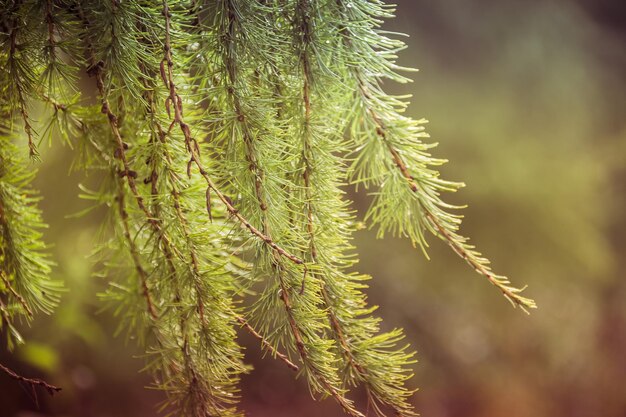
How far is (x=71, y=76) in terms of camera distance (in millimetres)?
494

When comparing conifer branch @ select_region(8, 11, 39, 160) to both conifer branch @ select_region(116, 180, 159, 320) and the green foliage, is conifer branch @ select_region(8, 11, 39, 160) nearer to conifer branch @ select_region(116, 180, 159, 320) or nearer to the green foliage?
the green foliage

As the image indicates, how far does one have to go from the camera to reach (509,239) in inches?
74.7

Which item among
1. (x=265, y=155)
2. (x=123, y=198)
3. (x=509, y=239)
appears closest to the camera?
(x=265, y=155)

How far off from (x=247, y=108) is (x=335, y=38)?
99 mm

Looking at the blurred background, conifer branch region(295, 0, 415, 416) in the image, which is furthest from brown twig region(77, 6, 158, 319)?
the blurred background

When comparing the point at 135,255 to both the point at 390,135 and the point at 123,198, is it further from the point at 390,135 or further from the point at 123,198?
the point at 390,135

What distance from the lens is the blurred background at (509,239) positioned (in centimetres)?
186

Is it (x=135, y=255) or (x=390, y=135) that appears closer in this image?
(x=390, y=135)

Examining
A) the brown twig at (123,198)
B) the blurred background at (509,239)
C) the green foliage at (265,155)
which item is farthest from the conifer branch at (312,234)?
the blurred background at (509,239)

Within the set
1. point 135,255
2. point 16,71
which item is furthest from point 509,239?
point 16,71

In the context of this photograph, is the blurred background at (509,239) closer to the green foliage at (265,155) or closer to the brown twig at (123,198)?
the brown twig at (123,198)

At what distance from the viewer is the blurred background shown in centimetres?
186

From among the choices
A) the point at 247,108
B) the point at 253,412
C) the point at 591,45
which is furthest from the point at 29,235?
the point at 591,45

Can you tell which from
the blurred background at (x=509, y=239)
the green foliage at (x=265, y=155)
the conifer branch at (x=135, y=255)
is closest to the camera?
the green foliage at (x=265, y=155)
